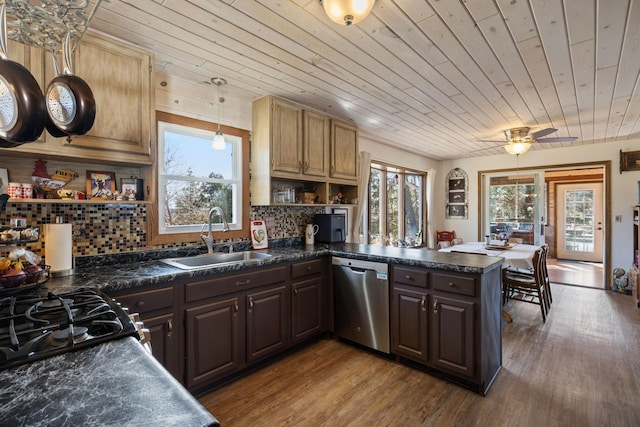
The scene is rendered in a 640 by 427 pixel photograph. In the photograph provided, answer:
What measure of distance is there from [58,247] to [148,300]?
0.60 m

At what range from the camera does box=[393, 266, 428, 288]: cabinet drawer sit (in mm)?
2393

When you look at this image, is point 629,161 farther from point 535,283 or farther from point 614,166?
point 535,283

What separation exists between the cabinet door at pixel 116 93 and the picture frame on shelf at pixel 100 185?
30 cm

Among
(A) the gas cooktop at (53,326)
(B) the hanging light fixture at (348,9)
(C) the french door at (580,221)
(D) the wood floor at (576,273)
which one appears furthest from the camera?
(C) the french door at (580,221)

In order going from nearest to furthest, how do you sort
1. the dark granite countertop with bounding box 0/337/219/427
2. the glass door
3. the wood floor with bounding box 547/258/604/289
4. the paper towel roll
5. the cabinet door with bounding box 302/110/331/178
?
the dark granite countertop with bounding box 0/337/219/427 → the paper towel roll → the cabinet door with bounding box 302/110/331/178 → the wood floor with bounding box 547/258/604/289 → the glass door

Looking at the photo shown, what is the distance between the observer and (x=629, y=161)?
4.70m

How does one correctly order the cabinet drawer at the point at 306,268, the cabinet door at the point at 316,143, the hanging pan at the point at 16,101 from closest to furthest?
1. the hanging pan at the point at 16,101
2. the cabinet drawer at the point at 306,268
3. the cabinet door at the point at 316,143

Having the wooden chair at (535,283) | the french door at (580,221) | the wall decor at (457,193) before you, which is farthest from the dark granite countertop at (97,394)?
the french door at (580,221)

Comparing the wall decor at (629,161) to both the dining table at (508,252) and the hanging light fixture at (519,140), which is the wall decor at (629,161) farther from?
the dining table at (508,252)


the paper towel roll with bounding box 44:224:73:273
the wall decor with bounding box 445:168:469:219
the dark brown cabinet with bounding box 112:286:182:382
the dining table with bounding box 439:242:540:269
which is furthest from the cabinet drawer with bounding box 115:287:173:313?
the wall decor with bounding box 445:168:469:219

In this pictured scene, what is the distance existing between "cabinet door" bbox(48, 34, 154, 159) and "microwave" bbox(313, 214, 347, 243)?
1.94 m

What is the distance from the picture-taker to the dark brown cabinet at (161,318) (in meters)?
1.81

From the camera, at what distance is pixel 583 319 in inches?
141

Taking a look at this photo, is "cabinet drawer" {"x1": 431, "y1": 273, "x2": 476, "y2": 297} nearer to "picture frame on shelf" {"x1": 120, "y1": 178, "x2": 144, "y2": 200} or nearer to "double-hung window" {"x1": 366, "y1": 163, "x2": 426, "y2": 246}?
"picture frame on shelf" {"x1": 120, "y1": 178, "x2": 144, "y2": 200}
